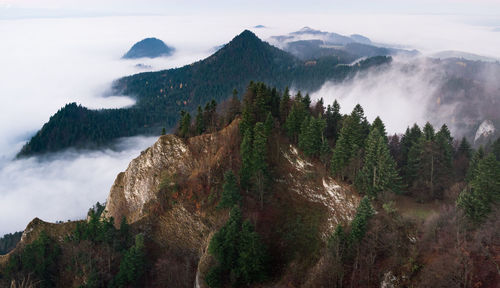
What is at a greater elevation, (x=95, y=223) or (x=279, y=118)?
(x=279, y=118)

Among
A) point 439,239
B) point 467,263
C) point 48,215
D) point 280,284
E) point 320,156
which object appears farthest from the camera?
point 48,215

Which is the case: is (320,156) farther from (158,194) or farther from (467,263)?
(158,194)

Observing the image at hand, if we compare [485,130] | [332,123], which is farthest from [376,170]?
[485,130]

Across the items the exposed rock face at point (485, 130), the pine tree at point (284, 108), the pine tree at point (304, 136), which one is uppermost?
the pine tree at point (284, 108)

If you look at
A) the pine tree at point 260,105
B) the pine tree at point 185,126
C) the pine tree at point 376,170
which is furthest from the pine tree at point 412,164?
the pine tree at point 185,126

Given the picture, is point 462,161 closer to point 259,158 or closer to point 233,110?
point 259,158

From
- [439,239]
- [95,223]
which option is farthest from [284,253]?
[95,223]

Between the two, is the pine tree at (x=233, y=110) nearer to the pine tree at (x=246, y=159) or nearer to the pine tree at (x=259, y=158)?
the pine tree at (x=246, y=159)

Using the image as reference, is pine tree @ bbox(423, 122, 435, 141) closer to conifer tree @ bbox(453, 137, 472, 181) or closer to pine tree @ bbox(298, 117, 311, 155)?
conifer tree @ bbox(453, 137, 472, 181)
